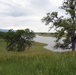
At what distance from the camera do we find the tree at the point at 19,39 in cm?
6964

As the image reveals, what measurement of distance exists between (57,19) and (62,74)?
1628 inches

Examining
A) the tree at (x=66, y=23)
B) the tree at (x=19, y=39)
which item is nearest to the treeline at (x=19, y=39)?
the tree at (x=19, y=39)

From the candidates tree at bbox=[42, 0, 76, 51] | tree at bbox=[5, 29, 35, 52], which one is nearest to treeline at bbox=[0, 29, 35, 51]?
tree at bbox=[5, 29, 35, 52]

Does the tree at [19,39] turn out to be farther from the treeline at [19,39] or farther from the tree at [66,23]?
the tree at [66,23]

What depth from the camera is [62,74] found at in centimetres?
425

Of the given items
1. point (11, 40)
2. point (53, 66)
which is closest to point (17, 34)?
point (11, 40)

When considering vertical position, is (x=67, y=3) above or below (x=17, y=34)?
above

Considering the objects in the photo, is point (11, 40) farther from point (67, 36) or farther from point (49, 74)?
point (49, 74)

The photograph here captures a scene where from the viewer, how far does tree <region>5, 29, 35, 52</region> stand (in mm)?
69637

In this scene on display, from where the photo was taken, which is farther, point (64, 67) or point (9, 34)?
point (9, 34)

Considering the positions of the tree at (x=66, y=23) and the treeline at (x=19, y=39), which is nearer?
the tree at (x=66, y=23)

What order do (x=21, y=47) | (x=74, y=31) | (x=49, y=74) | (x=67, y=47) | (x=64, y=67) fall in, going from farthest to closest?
(x=21, y=47) < (x=67, y=47) < (x=74, y=31) < (x=64, y=67) < (x=49, y=74)

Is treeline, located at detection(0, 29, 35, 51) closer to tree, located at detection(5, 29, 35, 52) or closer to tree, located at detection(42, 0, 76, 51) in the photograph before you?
tree, located at detection(5, 29, 35, 52)

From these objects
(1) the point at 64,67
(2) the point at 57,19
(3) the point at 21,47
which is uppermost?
(2) the point at 57,19
